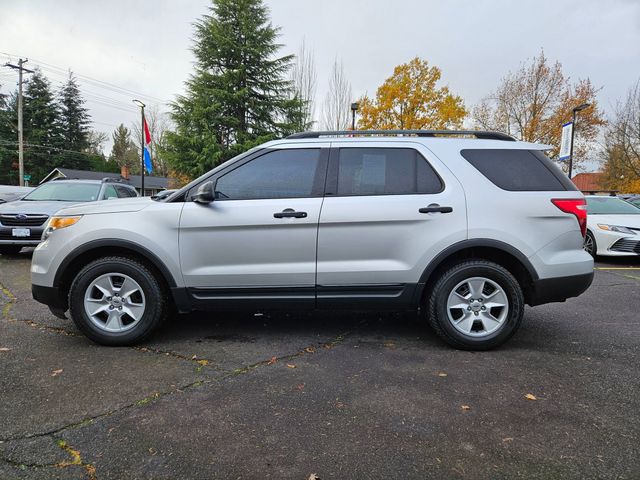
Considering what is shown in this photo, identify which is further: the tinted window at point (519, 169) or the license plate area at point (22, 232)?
the license plate area at point (22, 232)

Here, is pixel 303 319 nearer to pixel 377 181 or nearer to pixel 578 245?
pixel 377 181

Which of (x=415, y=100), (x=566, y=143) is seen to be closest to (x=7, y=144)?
(x=415, y=100)

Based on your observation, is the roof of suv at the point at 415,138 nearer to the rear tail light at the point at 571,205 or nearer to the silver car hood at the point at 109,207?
the rear tail light at the point at 571,205

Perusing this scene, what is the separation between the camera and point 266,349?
3705 mm

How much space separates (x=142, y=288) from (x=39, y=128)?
55.6m

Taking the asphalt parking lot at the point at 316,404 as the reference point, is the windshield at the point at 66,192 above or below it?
above

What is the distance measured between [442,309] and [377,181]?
1266 mm

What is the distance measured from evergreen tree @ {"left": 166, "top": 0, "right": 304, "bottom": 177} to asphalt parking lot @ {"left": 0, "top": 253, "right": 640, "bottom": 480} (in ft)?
68.5

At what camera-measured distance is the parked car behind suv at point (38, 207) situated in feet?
27.2

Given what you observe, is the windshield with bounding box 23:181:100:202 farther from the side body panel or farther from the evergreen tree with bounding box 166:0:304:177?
the evergreen tree with bounding box 166:0:304:177

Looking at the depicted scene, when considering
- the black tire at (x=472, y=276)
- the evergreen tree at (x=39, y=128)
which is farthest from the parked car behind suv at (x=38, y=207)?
the evergreen tree at (x=39, y=128)

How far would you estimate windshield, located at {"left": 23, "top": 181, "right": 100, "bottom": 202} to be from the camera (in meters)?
9.26

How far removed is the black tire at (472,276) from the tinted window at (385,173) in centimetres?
75

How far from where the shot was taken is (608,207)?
973cm
